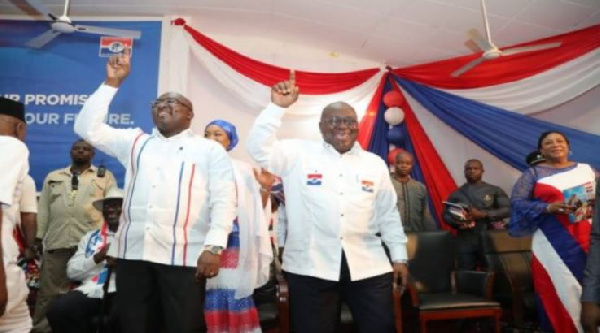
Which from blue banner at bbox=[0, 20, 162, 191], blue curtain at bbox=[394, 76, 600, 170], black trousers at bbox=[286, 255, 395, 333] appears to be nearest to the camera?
black trousers at bbox=[286, 255, 395, 333]

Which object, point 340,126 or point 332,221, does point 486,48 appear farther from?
point 332,221

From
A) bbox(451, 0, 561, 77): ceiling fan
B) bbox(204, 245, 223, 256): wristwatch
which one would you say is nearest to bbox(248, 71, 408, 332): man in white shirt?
bbox(204, 245, 223, 256): wristwatch

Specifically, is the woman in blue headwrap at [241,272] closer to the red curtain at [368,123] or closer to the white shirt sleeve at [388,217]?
the white shirt sleeve at [388,217]

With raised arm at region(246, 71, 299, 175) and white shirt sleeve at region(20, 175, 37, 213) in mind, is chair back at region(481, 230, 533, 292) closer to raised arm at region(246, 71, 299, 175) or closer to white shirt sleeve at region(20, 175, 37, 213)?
raised arm at region(246, 71, 299, 175)

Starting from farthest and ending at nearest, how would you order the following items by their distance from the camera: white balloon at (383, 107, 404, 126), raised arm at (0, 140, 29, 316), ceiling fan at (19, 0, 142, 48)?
white balloon at (383, 107, 404, 126)
ceiling fan at (19, 0, 142, 48)
raised arm at (0, 140, 29, 316)

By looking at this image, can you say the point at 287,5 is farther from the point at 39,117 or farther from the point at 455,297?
the point at 455,297

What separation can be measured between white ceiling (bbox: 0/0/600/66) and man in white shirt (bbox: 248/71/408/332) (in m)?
3.03

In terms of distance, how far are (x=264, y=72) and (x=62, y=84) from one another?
7.85ft

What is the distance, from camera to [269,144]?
2.09 meters

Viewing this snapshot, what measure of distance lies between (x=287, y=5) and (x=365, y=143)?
1.84 m

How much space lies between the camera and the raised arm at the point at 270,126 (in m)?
2.03

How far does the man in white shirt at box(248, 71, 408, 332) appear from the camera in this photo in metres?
2.06

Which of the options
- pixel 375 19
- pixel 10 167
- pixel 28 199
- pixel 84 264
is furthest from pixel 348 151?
pixel 375 19

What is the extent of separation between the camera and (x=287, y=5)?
506 centimetres
